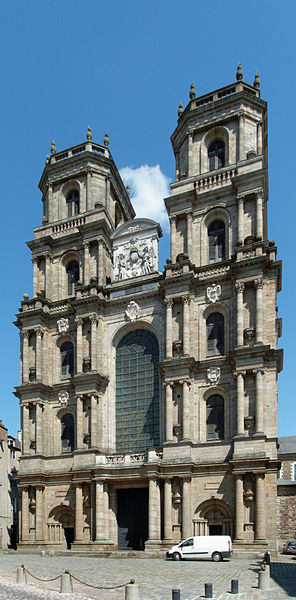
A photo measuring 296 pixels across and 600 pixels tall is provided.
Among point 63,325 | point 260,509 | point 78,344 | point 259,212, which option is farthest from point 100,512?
point 259,212

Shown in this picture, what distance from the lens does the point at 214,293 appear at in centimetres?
3972

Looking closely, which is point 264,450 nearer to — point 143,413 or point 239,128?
point 143,413

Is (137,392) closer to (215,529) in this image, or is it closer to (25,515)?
(215,529)

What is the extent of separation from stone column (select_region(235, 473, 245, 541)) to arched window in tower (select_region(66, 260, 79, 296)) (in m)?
21.0

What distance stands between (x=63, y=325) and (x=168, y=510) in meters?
17.0

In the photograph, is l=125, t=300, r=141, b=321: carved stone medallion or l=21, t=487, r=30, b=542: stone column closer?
l=21, t=487, r=30, b=542: stone column

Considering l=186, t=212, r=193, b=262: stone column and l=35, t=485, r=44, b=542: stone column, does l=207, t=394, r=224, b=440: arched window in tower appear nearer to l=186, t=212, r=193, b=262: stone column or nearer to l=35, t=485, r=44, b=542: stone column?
l=186, t=212, r=193, b=262: stone column

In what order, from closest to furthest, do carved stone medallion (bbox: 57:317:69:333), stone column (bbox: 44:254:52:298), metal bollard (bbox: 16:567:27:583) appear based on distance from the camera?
metal bollard (bbox: 16:567:27:583)
carved stone medallion (bbox: 57:317:69:333)
stone column (bbox: 44:254:52:298)

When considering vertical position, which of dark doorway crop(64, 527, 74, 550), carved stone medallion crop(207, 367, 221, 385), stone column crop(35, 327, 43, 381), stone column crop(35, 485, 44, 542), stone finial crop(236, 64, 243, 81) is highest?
stone finial crop(236, 64, 243, 81)

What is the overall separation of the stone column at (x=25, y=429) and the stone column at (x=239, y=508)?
17.0 meters

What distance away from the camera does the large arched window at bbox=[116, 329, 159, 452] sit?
40.5 m

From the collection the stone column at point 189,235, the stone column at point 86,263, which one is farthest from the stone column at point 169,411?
the stone column at point 86,263

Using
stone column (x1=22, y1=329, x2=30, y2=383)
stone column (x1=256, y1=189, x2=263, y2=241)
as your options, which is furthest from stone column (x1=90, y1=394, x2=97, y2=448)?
stone column (x1=256, y1=189, x2=263, y2=241)

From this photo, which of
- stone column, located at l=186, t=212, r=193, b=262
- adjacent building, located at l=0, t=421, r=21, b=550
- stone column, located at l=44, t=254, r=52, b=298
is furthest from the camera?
adjacent building, located at l=0, t=421, r=21, b=550
